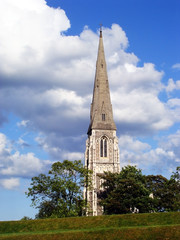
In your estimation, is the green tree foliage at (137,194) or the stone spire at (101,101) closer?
the green tree foliage at (137,194)

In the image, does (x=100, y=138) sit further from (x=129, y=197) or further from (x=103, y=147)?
(x=129, y=197)

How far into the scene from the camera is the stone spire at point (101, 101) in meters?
72.4

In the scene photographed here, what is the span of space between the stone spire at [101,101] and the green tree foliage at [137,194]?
51.9ft

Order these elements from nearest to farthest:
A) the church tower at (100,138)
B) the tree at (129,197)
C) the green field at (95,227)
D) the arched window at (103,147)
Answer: the green field at (95,227)
the tree at (129,197)
the church tower at (100,138)
the arched window at (103,147)

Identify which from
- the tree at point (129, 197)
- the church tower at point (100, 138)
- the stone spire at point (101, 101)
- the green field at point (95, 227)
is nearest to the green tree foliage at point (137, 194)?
the tree at point (129, 197)

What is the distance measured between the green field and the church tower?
31.7 m

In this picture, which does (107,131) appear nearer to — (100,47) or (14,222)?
(100,47)

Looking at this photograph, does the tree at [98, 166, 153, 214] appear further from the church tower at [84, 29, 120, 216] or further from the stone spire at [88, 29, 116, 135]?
the stone spire at [88, 29, 116, 135]

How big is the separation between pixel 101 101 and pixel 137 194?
28.4m

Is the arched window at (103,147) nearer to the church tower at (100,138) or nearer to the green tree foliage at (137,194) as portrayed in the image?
the church tower at (100,138)

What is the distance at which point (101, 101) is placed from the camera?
75.4m

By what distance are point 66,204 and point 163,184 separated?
21.6 m

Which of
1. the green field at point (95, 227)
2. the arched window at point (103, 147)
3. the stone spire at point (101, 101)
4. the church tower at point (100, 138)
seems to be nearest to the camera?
the green field at point (95, 227)

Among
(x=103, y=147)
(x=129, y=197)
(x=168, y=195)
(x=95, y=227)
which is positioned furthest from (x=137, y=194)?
(x=95, y=227)
